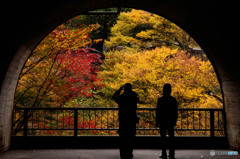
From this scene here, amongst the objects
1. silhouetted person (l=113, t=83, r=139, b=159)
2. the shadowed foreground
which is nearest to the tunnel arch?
the shadowed foreground

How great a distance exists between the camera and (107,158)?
5941mm

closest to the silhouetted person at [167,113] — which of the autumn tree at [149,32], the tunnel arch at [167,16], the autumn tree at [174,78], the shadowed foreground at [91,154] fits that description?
the shadowed foreground at [91,154]

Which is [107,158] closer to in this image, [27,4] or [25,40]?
[25,40]

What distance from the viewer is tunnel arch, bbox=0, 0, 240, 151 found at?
19.5ft

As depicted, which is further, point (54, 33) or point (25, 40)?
point (54, 33)

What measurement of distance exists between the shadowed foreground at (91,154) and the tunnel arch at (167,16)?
2.10 ft

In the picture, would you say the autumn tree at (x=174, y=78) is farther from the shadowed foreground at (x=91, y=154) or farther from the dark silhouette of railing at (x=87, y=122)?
the shadowed foreground at (x=91, y=154)

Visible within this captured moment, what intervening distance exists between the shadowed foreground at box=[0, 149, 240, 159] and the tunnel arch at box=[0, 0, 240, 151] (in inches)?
25.2

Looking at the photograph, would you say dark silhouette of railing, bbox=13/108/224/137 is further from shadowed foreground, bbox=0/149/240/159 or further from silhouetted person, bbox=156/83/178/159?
silhouetted person, bbox=156/83/178/159

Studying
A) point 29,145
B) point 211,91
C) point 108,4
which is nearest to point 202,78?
point 211,91

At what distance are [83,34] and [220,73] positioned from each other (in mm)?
5406

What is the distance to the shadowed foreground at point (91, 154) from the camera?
6.05 meters

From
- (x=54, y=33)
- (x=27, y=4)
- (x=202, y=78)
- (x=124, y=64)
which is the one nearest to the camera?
(x=27, y=4)

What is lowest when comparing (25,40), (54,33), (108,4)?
(25,40)
